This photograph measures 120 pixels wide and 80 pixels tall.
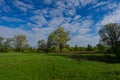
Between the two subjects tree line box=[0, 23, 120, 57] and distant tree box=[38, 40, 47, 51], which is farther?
distant tree box=[38, 40, 47, 51]

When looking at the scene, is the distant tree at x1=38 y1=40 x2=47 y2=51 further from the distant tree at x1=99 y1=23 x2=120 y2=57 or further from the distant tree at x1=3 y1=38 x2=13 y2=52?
the distant tree at x1=99 y1=23 x2=120 y2=57

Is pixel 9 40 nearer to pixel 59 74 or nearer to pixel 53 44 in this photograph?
pixel 53 44

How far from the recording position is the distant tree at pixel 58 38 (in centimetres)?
10131

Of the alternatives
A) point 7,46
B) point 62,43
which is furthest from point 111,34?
point 7,46

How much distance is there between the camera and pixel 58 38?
3957 inches

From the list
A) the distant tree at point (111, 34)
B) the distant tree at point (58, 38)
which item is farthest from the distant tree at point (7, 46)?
the distant tree at point (111, 34)

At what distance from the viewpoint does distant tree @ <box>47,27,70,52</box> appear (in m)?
101

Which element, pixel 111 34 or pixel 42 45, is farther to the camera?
pixel 42 45

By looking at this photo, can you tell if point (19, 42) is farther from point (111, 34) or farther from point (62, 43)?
point (111, 34)

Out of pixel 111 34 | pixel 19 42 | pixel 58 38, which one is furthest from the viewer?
pixel 19 42

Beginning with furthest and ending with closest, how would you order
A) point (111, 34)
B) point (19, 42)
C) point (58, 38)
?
point (19, 42) → point (58, 38) → point (111, 34)

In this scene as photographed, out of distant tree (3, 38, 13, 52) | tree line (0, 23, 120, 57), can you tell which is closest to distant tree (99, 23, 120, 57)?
tree line (0, 23, 120, 57)

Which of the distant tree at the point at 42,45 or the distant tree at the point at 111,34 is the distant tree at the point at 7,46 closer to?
the distant tree at the point at 42,45

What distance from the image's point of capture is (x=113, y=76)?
858 inches
